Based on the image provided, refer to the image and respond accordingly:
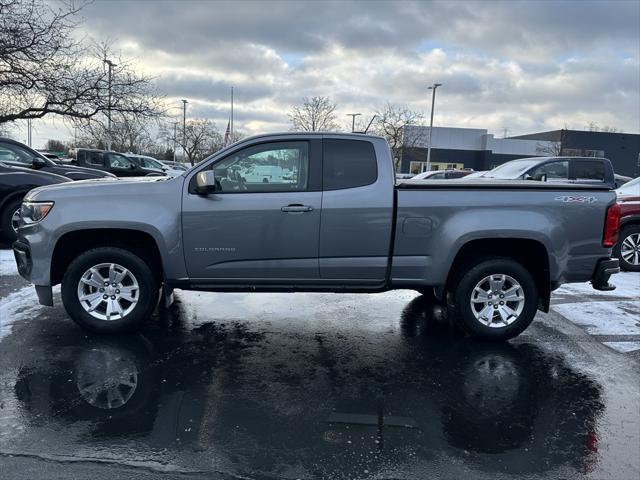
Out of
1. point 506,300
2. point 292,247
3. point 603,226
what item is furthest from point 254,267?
point 603,226

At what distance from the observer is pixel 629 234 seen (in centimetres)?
898

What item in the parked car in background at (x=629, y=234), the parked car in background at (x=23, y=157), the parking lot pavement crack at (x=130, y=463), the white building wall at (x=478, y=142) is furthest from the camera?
the white building wall at (x=478, y=142)

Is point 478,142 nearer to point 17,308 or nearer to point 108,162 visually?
point 108,162

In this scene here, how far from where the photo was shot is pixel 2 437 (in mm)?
3162

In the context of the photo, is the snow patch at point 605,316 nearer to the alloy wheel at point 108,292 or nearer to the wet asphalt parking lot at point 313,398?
the wet asphalt parking lot at point 313,398

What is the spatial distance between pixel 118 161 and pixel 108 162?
1.92 ft

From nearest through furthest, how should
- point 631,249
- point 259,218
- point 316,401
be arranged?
1. point 316,401
2. point 259,218
3. point 631,249

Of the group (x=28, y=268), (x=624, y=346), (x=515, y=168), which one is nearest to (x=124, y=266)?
(x=28, y=268)

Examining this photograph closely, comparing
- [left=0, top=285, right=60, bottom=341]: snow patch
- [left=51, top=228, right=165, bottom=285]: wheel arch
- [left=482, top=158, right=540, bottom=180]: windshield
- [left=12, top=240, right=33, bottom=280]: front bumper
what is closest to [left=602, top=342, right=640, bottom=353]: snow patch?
[left=51, top=228, right=165, bottom=285]: wheel arch

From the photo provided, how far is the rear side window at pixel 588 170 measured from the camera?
1214 centimetres

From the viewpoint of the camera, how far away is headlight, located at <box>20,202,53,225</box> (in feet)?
15.8

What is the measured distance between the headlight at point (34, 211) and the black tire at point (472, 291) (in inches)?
158

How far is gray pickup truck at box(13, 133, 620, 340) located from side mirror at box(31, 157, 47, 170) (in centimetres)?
736

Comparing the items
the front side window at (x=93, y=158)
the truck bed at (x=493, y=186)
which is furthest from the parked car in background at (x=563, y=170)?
the front side window at (x=93, y=158)
